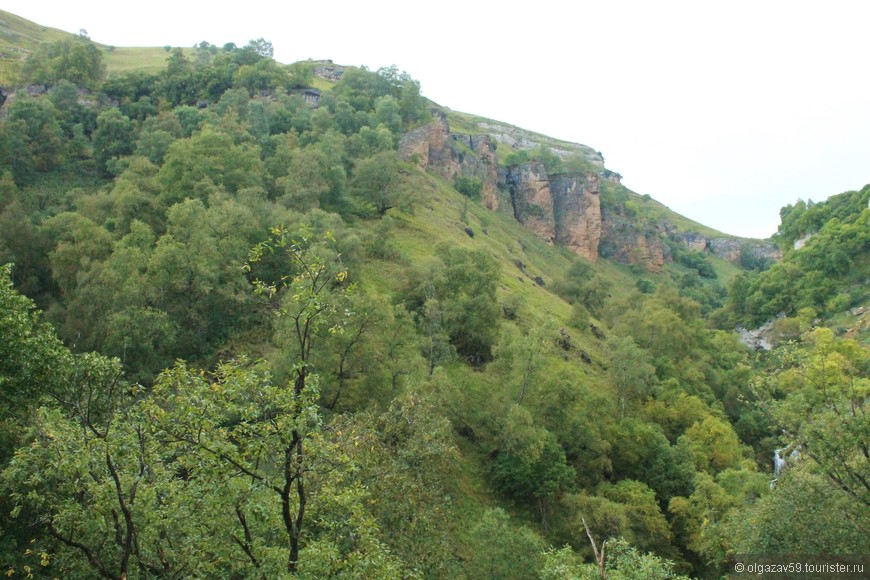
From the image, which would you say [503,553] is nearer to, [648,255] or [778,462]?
[778,462]

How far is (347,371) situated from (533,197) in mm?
104041

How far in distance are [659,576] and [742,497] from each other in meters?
20.0

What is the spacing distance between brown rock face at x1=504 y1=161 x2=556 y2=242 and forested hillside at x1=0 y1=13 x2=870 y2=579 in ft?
66.6

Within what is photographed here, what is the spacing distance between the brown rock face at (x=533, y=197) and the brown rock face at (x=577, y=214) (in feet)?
9.68

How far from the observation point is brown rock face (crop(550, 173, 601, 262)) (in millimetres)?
131500

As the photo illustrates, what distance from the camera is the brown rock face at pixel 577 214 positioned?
132 meters

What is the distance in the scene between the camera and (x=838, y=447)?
1471cm

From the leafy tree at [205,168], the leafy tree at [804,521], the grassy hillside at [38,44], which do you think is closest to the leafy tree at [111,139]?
the leafy tree at [205,168]

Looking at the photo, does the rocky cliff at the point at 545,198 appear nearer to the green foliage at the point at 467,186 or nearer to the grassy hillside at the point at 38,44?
the green foliage at the point at 467,186

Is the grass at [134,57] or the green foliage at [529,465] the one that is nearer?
the green foliage at [529,465]

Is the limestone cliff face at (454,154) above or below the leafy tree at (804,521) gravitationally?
above

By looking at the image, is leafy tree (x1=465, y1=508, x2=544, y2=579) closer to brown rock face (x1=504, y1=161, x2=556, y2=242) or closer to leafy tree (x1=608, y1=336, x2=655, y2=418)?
leafy tree (x1=608, y1=336, x2=655, y2=418)

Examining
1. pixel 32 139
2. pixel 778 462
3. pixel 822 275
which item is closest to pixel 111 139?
pixel 32 139

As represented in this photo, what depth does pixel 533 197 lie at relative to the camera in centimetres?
12912
